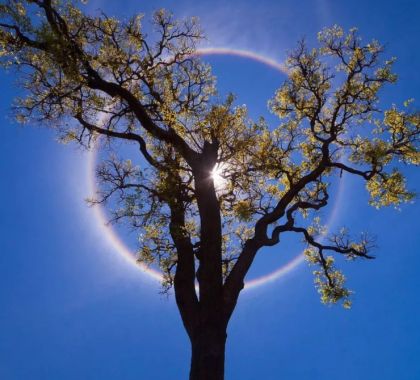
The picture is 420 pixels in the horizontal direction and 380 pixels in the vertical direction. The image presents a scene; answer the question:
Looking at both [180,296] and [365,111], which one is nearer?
[180,296]

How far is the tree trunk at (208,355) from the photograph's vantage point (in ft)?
32.0

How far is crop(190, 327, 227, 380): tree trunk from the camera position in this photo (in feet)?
32.0

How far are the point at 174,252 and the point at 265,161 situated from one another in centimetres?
518

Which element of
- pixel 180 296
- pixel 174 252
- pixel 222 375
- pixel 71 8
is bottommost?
pixel 222 375

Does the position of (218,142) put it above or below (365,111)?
below

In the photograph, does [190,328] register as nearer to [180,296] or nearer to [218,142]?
[180,296]

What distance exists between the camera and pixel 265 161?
679 inches

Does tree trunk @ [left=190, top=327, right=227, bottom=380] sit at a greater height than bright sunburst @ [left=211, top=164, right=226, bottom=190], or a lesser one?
lesser

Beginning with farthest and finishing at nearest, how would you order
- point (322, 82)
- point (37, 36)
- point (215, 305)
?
point (322, 82) → point (37, 36) → point (215, 305)

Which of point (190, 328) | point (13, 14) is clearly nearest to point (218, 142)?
point (190, 328)

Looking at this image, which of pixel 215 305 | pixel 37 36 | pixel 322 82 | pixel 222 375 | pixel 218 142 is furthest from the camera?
pixel 322 82

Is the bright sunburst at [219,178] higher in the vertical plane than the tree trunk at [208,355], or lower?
higher

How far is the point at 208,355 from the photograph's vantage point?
391 inches

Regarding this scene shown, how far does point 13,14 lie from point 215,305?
1124cm
